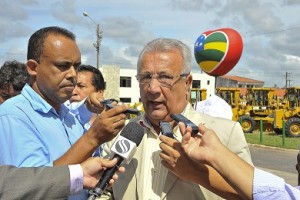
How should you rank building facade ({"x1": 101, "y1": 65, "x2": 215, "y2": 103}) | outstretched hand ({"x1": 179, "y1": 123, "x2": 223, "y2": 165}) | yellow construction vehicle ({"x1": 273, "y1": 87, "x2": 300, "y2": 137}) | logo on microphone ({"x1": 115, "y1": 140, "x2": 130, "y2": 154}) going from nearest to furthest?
outstretched hand ({"x1": 179, "y1": 123, "x2": 223, "y2": 165}), logo on microphone ({"x1": 115, "y1": 140, "x2": 130, "y2": 154}), yellow construction vehicle ({"x1": 273, "y1": 87, "x2": 300, "y2": 137}), building facade ({"x1": 101, "y1": 65, "x2": 215, "y2": 103})

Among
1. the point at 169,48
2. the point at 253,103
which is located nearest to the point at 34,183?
the point at 169,48

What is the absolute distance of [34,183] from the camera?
1880 mm

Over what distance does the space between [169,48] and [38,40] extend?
0.84 m

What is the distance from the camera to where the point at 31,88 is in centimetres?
262

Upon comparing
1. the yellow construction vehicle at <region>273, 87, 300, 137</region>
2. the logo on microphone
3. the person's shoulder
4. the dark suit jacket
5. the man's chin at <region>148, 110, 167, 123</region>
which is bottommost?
the yellow construction vehicle at <region>273, 87, 300, 137</region>

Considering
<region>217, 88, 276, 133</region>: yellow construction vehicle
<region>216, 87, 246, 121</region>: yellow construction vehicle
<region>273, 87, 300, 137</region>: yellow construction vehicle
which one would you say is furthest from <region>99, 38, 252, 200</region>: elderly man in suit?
<region>216, 87, 246, 121</region>: yellow construction vehicle

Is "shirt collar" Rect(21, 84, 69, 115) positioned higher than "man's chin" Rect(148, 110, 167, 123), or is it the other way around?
"shirt collar" Rect(21, 84, 69, 115)

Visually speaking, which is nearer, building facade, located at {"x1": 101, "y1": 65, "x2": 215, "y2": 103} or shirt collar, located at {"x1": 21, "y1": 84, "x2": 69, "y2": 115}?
shirt collar, located at {"x1": 21, "y1": 84, "x2": 69, "y2": 115}

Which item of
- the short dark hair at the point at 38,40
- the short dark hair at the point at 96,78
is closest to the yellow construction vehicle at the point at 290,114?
the short dark hair at the point at 96,78

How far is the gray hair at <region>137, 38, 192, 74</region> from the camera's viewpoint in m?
2.75

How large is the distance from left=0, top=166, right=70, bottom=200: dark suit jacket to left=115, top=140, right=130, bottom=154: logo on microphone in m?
0.26

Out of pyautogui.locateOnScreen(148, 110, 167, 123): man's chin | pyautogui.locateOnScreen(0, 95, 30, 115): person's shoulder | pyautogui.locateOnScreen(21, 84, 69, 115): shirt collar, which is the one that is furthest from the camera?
pyautogui.locateOnScreen(148, 110, 167, 123): man's chin

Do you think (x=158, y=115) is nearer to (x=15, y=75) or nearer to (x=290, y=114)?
(x=15, y=75)

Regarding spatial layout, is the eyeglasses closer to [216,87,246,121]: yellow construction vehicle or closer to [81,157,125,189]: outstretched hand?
[81,157,125,189]: outstretched hand
